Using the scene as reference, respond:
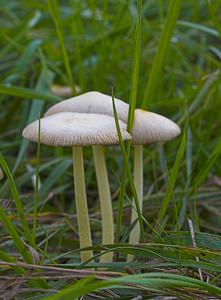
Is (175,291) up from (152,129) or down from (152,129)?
down

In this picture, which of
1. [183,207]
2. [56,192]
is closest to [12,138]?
[56,192]

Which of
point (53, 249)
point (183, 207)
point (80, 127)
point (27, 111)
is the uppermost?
point (80, 127)

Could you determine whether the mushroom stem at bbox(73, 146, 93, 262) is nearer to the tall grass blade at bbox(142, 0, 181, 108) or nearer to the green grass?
the green grass

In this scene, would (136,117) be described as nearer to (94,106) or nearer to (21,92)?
(94,106)

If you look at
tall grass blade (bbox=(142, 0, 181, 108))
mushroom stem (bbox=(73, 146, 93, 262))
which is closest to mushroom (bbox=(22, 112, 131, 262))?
mushroom stem (bbox=(73, 146, 93, 262))

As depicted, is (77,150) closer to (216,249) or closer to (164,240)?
(164,240)

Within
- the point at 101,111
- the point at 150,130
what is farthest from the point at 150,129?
the point at 101,111

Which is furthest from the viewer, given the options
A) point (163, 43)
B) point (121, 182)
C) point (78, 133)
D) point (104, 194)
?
point (163, 43)
